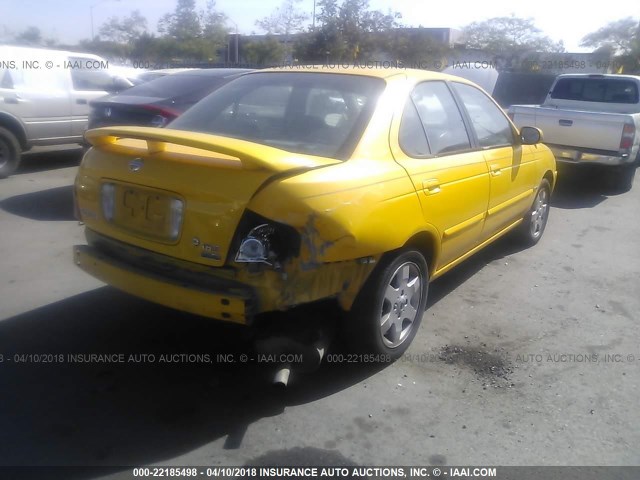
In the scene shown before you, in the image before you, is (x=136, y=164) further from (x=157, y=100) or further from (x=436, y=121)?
(x=157, y=100)

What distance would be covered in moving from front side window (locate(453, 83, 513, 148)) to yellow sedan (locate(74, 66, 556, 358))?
0.20 meters

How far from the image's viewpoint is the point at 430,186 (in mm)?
3721

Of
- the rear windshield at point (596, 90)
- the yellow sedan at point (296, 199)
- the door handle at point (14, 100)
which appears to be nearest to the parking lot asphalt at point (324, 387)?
the yellow sedan at point (296, 199)

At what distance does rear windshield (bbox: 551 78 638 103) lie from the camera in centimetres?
1062

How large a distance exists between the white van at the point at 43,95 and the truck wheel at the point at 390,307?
21.9 ft

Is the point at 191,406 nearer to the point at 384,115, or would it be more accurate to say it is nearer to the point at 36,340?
the point at 36,340

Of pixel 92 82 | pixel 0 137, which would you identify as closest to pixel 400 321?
pixel 0 137

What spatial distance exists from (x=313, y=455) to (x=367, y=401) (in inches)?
22.3

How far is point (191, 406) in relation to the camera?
3188 mm

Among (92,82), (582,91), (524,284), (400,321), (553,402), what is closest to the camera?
(553,402)

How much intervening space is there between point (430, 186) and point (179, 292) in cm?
165

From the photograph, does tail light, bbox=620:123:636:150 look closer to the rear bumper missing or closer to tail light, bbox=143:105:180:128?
tail light, bbox=143:105:180:128

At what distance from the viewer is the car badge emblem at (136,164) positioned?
3.25 m

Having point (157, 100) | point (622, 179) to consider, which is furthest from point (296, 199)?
point (622, 179)
